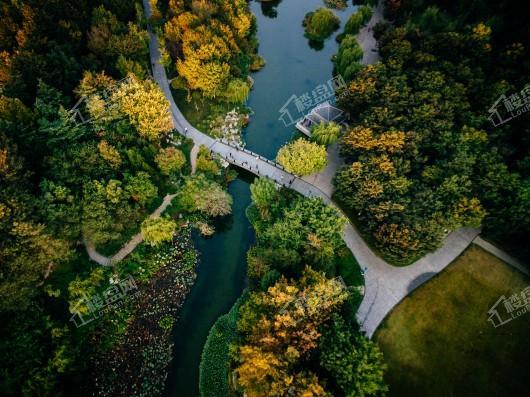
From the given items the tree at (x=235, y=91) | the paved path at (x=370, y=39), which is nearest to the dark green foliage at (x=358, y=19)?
the paved path at (x=370, y=39)

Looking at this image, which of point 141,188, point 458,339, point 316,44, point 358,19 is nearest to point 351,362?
point 458,339

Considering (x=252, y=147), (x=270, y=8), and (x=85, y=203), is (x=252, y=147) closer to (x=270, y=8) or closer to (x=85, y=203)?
(x=85, y=203)

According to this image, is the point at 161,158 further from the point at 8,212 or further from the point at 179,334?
the point at 179,334

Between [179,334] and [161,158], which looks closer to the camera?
[179,334]

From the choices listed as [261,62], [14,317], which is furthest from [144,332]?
[261,62]

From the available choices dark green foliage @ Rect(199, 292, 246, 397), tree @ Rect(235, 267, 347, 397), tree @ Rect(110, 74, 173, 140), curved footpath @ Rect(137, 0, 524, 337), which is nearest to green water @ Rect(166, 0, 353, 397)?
dark green foliage @ Rect(199, 292, 246, 397)

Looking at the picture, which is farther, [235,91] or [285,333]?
[235,91]
